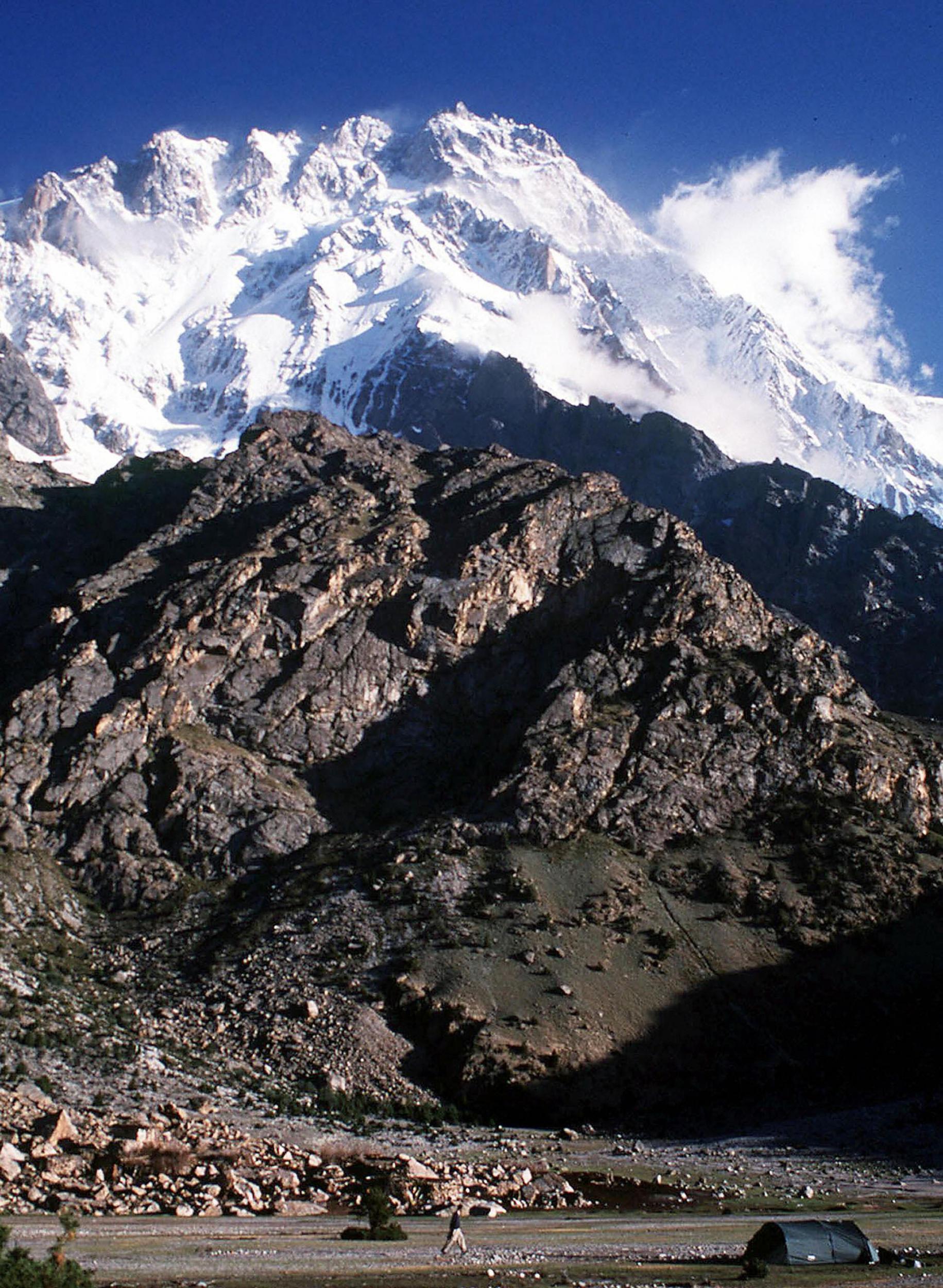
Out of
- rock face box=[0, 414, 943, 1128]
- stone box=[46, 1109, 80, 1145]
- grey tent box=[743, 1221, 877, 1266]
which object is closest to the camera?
grey tent box=[743, 1221, 877, 1266]

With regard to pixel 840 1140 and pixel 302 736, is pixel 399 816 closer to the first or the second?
pixel 302 736

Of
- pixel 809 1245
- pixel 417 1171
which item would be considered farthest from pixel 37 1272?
pixel 417 1171

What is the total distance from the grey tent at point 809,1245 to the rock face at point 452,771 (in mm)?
46973

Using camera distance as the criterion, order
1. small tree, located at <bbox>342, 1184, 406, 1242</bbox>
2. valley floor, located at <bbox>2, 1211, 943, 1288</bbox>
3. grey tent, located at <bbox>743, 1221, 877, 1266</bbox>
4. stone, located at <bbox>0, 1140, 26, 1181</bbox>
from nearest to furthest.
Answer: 1. valley floor, located at <bbox>2, 1211, 943, 1288</bbox>
2. grey tent, located at <bbox>743, 1221, 877, 1266</bbox>
3. small tree, located at <bbox>342, 1184, 406, 1242</bbox>
4. stone, located at <bbox>0, 1140, 26, 1181</bbox>

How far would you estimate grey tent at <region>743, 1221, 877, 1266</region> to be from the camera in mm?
34094

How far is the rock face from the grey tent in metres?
47.0

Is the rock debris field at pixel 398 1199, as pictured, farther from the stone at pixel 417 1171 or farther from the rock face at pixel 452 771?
the rock face at pixel 452 771

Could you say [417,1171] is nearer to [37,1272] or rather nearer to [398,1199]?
[398,1199]

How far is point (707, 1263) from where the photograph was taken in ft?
114

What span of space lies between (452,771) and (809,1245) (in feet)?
309

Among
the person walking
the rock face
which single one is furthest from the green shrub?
the rock face

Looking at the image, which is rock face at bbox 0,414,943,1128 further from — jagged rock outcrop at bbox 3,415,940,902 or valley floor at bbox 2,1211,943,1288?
valley floor at bbox 2,1211,943,1288

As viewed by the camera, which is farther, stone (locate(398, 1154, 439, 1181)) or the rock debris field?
stone (locate(398, 1154, 439, 1181))

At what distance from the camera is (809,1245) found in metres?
34.4
